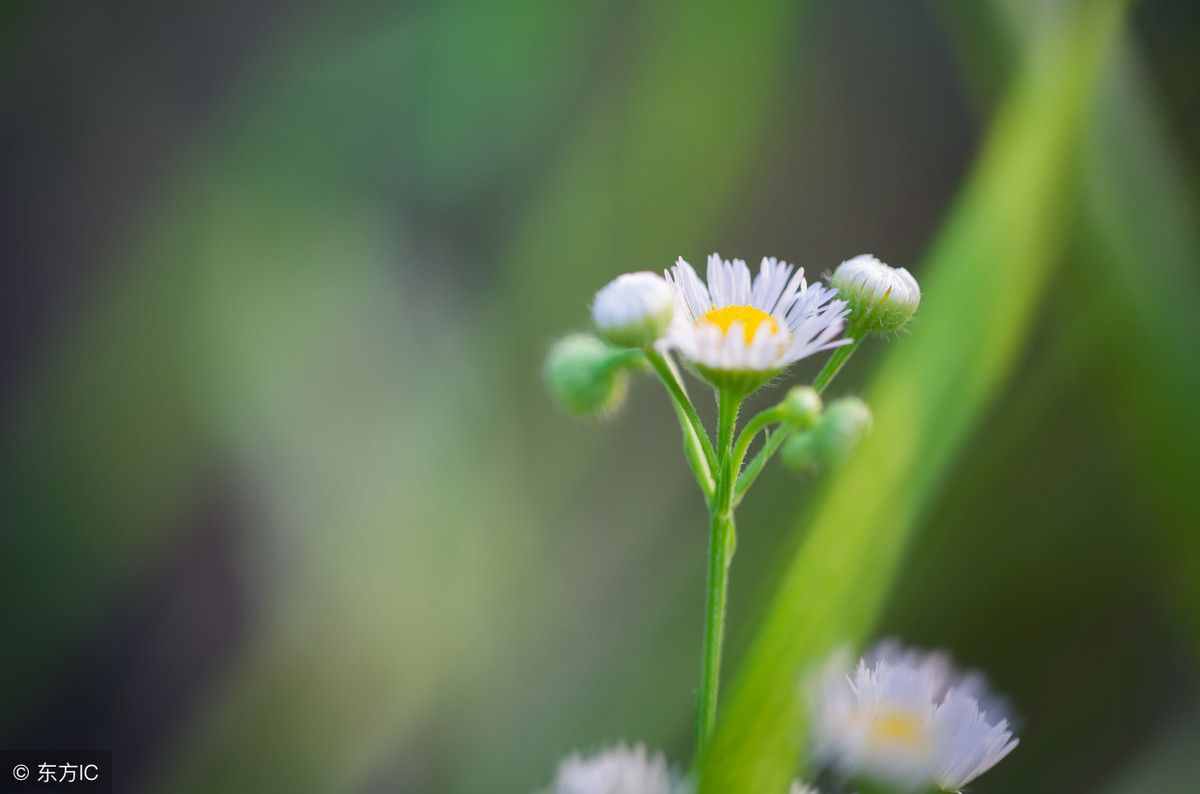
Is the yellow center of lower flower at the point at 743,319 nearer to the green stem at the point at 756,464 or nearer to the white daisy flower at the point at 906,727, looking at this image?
the green stem at the point at 756,464

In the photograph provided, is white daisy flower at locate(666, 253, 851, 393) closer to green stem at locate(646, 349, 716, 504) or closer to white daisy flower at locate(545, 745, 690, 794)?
green stem at locate(646, 349, 716, 504)

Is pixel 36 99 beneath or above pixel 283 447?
above

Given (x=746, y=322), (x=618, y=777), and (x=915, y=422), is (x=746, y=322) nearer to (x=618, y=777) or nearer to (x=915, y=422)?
(x=915, y=422)

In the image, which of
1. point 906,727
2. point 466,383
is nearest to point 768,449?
point 906,727

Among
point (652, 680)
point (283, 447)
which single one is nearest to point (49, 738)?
point (283, 447)

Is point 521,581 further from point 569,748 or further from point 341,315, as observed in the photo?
A: point 341,315
